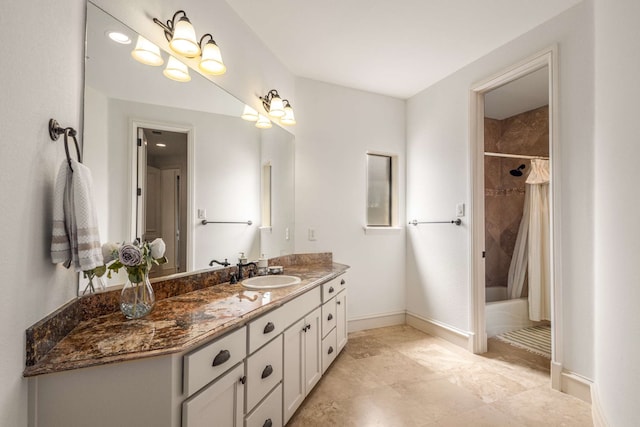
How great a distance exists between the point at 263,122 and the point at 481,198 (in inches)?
82.0

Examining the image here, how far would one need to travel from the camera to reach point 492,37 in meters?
2.43

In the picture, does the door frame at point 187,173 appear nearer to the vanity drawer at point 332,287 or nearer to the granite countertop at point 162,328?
the granite countertop at point 162,328

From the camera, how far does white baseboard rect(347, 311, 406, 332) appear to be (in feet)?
10.7

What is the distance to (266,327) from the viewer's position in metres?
1.51

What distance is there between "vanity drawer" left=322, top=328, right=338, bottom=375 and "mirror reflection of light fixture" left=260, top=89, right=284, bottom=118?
74.1 inches

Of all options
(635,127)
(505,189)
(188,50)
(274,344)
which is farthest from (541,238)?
(188,50)

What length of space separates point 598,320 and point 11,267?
2.80 meters

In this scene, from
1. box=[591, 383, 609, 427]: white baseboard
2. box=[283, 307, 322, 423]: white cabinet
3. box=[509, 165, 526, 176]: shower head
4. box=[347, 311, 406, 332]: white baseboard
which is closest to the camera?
box=[591, 383, 609, 427]: white baseboard

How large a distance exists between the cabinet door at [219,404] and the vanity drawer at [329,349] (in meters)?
1.02

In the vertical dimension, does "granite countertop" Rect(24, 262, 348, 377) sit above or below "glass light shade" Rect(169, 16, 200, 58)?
below

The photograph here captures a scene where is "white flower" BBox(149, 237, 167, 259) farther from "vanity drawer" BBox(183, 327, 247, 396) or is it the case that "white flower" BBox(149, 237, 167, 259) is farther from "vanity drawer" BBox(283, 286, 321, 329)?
"vanity drawer" BBox(283, 286, 321, 329)

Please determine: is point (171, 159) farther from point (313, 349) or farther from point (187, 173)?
point (313, 349)

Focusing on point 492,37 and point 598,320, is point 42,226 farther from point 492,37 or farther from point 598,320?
point 492,37

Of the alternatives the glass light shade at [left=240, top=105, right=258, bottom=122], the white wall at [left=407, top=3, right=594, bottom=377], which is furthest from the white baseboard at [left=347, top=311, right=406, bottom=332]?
the glass light shade at [left=240, top=105, right=258, bottom=122]
